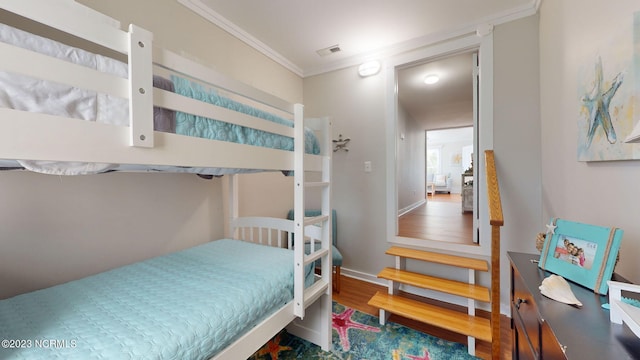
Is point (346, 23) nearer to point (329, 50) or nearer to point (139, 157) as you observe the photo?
point (329, 50)

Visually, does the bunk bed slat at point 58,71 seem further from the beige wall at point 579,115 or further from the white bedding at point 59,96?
A: the beige wall at point 579,115

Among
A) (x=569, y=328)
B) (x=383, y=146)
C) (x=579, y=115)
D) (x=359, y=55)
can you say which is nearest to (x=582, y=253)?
(x=569, y=328)

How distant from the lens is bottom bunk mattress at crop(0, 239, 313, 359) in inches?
27.7

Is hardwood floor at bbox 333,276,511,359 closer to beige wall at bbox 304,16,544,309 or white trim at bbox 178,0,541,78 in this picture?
beige wall at bbox 304,16,544,309

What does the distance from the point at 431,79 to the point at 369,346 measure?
11.0 feet

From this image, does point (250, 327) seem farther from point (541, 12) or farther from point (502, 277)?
point (541, 12)

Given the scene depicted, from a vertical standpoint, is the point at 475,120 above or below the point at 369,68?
below

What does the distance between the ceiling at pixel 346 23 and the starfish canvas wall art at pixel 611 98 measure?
47.6 inches

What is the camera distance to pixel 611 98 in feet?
2.92

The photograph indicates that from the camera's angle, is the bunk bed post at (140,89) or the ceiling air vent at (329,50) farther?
the ceiling air vent at (329,50)

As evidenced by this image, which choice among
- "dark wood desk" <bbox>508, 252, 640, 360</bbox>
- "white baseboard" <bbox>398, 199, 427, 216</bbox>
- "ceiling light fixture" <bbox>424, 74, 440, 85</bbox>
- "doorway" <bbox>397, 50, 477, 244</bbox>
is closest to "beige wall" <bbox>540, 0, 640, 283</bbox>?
"dark wood desk" <bbox>508, 252, 640, 360</bbox>

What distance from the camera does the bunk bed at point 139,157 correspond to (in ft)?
1.87

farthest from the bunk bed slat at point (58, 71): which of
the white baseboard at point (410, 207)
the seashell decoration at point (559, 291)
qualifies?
the white baseboard at point (410, 207)

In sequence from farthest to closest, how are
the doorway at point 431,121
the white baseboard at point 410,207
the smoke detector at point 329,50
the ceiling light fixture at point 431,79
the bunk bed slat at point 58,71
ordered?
the white baseboard at point 410,207 < the ceiling light fixture at point 431,79 < the doorway at point 431,121 < the smoke detector at point 329,50 < the bunk bed slat at point 58,71
